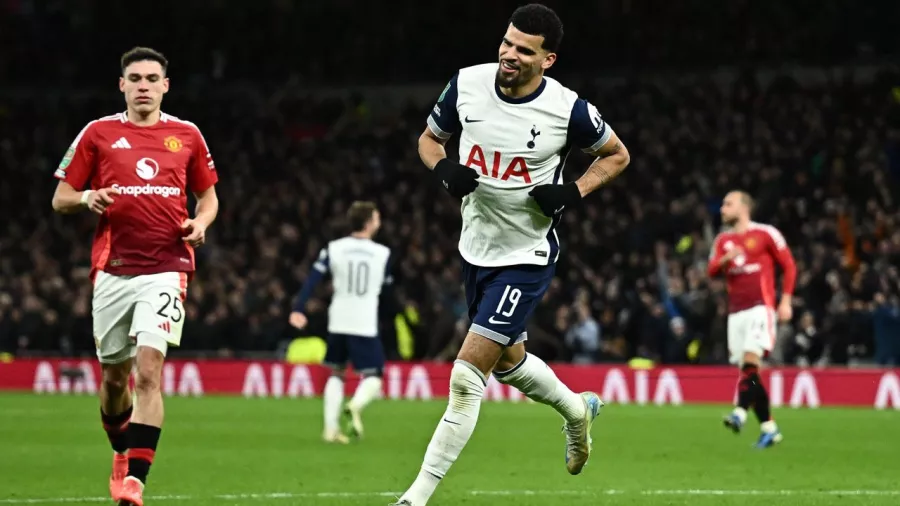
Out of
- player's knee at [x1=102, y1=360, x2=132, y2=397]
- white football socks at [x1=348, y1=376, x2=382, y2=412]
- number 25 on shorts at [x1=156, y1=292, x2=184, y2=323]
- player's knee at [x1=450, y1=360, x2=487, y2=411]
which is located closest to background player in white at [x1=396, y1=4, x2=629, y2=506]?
player's knee at [x1=450, y1=360, x2=487, y2=411]

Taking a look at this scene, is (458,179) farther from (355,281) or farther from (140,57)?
(355,281)

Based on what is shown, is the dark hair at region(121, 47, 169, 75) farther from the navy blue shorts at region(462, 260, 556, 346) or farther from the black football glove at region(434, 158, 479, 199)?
the navy blue shorts at region(462, 260, 556, 346)

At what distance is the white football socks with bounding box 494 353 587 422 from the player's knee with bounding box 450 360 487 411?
60 centimetres

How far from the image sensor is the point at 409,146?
3048cm

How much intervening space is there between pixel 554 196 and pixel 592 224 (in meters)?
18.9

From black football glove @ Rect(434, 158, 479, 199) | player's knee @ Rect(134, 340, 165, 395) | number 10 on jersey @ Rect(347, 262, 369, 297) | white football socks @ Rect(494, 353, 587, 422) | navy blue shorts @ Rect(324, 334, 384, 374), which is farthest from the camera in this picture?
number 10 on jersey @ Rect(347, 262, 369, 297)

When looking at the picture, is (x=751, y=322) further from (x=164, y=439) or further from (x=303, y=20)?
(x=303, y=20)

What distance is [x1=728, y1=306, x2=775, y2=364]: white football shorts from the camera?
14.6 metres

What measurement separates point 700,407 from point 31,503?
44.1 feet

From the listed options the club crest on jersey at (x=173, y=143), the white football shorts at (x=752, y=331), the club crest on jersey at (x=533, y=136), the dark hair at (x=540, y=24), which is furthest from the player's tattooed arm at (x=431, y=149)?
the white football shorts at (x=752, y=331)

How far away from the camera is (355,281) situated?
15.5 metres

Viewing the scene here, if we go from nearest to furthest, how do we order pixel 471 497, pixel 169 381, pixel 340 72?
pixel 471 497
pixel 169 381
pixel 340 72

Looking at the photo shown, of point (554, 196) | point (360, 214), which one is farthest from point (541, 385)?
point (360, 214)

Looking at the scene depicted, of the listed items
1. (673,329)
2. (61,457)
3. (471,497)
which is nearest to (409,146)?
(673,329)
